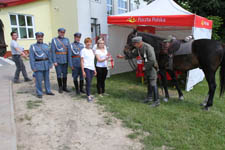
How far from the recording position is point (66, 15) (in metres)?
11.7

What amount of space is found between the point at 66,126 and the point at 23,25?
10.3 meters

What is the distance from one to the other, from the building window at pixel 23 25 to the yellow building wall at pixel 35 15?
0.25 m

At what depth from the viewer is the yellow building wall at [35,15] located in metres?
10.3

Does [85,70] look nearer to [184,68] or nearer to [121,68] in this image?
[184,68]

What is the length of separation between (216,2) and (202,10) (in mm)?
929

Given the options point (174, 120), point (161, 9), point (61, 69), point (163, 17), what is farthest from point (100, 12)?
point (174, 120)

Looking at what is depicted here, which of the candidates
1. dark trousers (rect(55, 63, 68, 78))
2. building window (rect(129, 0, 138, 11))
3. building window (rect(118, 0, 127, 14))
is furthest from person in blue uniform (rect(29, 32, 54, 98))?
building window (rect(129, 0, 138, 11))

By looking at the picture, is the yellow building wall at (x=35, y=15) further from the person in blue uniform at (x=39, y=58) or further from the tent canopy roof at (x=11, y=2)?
the person in blue uniform at (x=39, y=58)

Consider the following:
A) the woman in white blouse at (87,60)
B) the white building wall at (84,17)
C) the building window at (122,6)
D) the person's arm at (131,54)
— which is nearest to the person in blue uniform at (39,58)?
the woman in white blouse at (87,60)

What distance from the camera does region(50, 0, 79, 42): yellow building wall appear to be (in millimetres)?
11328

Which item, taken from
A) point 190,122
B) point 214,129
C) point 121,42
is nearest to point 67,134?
point 190,122

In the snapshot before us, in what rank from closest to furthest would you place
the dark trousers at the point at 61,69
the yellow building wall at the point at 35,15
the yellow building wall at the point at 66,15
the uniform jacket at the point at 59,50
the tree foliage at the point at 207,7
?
1. the uniform jacket at the point at 59,50
2. the dark trousers at the point at 61,69
3. the yellow building wall at the point at 35,15
4. the tree foliage at the point at 207,7
5. the yellow building wall at the point at 66,15

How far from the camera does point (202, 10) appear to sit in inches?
462

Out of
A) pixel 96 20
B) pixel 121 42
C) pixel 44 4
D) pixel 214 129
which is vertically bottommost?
pixel 214 129
